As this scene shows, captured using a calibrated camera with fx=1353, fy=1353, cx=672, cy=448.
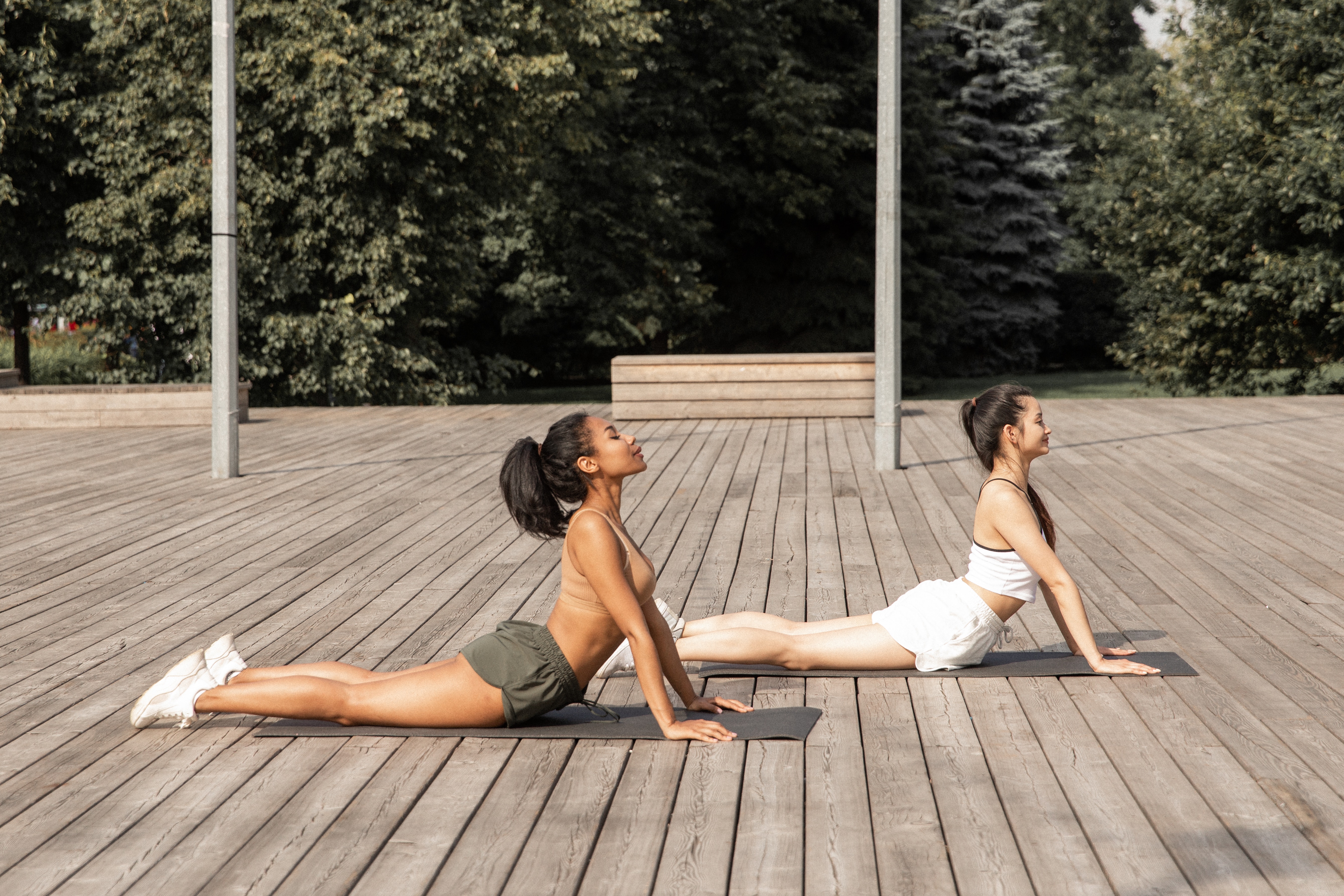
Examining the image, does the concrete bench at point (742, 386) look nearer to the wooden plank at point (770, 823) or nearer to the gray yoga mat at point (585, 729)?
the gray yoga mat at point (585, 729)

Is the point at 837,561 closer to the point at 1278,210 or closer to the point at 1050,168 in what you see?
the point at 1278,210

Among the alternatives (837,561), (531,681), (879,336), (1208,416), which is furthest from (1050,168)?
(531,681)

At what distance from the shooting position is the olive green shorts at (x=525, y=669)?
4.39 meters

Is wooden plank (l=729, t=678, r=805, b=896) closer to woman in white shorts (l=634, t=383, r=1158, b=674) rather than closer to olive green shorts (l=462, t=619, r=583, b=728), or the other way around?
olive green shorts (l=462, t=619, r=583, b=728)

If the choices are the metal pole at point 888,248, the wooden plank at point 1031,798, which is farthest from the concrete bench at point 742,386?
the wooden plank at point 1031,798

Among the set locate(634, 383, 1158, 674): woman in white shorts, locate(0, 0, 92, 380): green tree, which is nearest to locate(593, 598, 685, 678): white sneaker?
locate(634, 383, 1158, 674): woman in white shorts

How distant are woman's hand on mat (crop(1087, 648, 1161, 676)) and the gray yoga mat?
1113mm

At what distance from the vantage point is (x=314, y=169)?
2120cm

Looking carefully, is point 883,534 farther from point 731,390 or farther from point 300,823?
point 731,390

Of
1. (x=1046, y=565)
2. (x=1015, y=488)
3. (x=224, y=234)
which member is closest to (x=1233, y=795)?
(x=1046, y=565)

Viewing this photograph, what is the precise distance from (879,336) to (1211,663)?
644 cm

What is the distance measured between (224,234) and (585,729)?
7.68 metres

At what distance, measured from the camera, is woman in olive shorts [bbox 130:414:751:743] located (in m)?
4.37

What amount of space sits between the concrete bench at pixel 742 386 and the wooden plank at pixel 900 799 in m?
10.1
